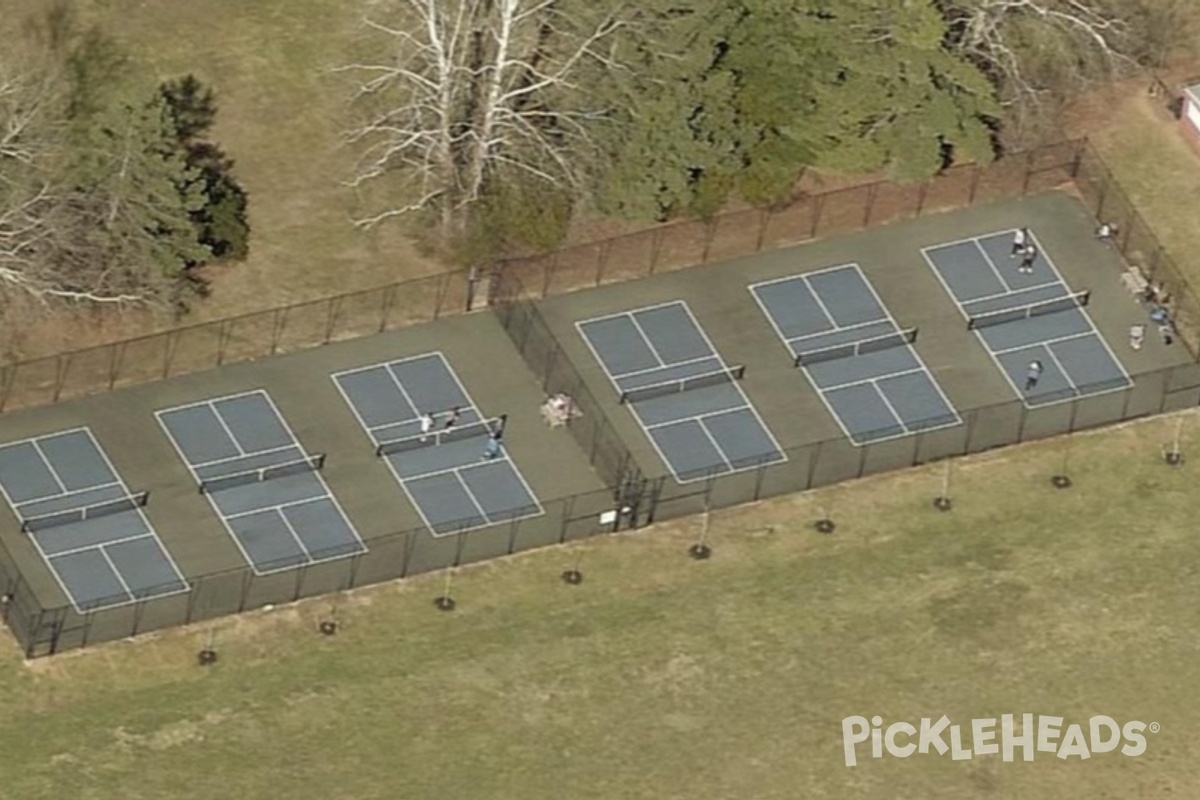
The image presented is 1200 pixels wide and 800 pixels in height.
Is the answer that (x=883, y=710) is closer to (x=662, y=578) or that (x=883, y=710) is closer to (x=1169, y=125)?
(x=662, y=578)

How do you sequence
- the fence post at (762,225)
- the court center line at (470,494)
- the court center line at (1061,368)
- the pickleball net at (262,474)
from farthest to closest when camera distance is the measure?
the fence post at (762,225) < the court center line at (1061,368) < the pickleball net at (262,474) < the court center line at (470,494)

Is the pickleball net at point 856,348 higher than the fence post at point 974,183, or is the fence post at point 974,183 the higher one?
the fence post at point 974,183

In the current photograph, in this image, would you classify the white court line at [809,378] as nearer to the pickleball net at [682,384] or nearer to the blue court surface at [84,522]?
the pickleball net at [682,384]

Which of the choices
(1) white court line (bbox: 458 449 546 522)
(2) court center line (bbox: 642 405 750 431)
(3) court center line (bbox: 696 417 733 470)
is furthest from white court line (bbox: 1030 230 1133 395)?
(1) white court line (bbox: 458 449 546 522)

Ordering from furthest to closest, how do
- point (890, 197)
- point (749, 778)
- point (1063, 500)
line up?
point (890, 197)
point (1063, 500)
point (749, 778)

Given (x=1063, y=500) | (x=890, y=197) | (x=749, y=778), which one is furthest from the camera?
(x=890, y=197)

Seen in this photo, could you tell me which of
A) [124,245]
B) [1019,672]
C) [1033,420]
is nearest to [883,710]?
[1019,672]

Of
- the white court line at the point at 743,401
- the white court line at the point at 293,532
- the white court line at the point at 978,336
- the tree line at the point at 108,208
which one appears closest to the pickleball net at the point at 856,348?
the white court line at the point at 978,336
